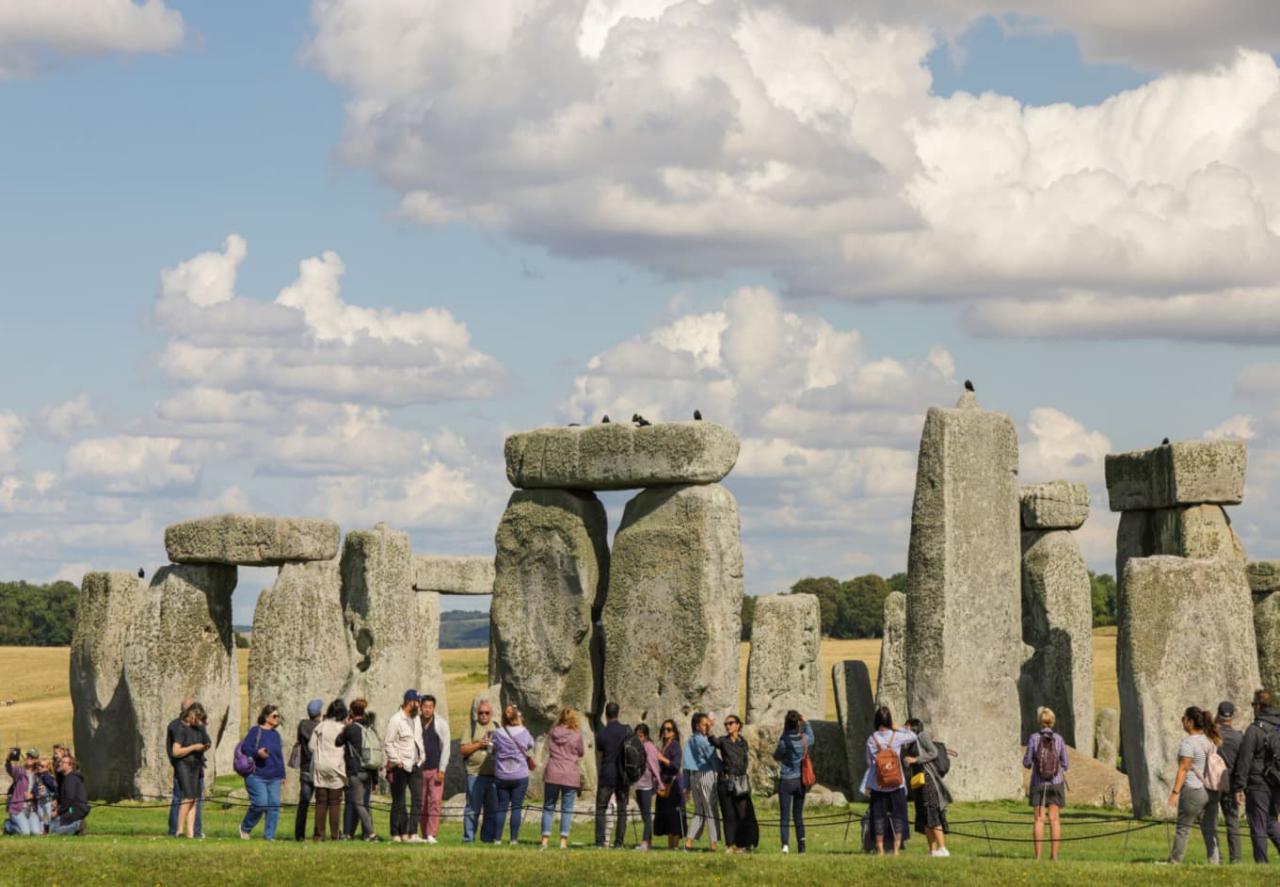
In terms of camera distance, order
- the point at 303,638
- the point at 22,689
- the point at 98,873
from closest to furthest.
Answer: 1. the point at 98,873
2. the point at 303,638
3. the point at 22,689

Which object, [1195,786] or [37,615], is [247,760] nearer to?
[1195,786]

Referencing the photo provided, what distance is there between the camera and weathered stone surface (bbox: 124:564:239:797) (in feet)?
102

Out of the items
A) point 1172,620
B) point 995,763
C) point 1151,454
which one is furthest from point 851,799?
point 1151,454

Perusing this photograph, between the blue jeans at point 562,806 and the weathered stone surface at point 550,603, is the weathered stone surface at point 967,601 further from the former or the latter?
the blue jeans at point 562,806

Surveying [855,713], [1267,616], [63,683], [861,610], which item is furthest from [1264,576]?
[861,610]

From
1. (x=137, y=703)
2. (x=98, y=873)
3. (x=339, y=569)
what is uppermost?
(x=339, y=569)

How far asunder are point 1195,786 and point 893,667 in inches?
442

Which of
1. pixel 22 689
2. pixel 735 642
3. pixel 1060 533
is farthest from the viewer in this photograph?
pixel 22 689

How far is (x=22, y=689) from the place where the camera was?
6469 centimetres

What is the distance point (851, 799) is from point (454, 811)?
16.4 ft

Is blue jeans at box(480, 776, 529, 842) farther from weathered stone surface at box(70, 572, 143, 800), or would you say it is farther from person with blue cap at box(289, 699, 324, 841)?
weathered stone surface at box(70, 572, 143, 800)

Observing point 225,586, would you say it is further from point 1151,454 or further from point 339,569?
point 1151,454

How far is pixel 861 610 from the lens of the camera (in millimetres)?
92625

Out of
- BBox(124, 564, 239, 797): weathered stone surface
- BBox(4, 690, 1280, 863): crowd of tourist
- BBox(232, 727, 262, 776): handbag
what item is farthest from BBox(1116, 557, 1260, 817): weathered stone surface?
BBox(124, 564, 239, 797): weathered stone surface
